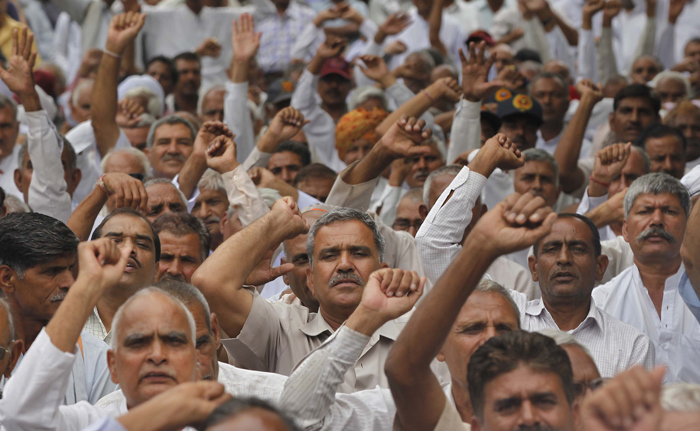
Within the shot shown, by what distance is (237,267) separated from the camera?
4.58 metres

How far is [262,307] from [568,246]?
5.82 feet

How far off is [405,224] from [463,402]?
2.65m

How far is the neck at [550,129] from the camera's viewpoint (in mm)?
9125

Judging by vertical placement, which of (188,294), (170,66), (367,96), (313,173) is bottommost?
(170,66)

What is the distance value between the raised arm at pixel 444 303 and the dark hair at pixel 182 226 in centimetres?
233

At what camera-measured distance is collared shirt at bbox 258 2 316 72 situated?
486 inches

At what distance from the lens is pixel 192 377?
12.3 ft

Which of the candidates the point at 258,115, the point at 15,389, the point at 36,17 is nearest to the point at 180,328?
the point at 15,389

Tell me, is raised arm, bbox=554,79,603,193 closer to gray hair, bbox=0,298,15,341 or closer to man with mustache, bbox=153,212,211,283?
man with mustache, bbox=153,212,211,283

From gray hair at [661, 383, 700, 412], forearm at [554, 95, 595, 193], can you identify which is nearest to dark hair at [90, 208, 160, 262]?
gray hair at [661, 383, 700, 412]

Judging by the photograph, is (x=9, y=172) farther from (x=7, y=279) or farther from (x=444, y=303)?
(x=444, y=303)

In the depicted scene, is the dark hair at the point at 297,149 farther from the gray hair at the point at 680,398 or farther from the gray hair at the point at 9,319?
the gray hair at the point at 680,398

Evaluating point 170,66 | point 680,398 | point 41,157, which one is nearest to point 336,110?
point 170,66

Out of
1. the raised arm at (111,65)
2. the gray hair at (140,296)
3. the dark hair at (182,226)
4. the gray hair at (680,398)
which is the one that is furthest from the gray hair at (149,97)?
the gray hair at (680,398)
